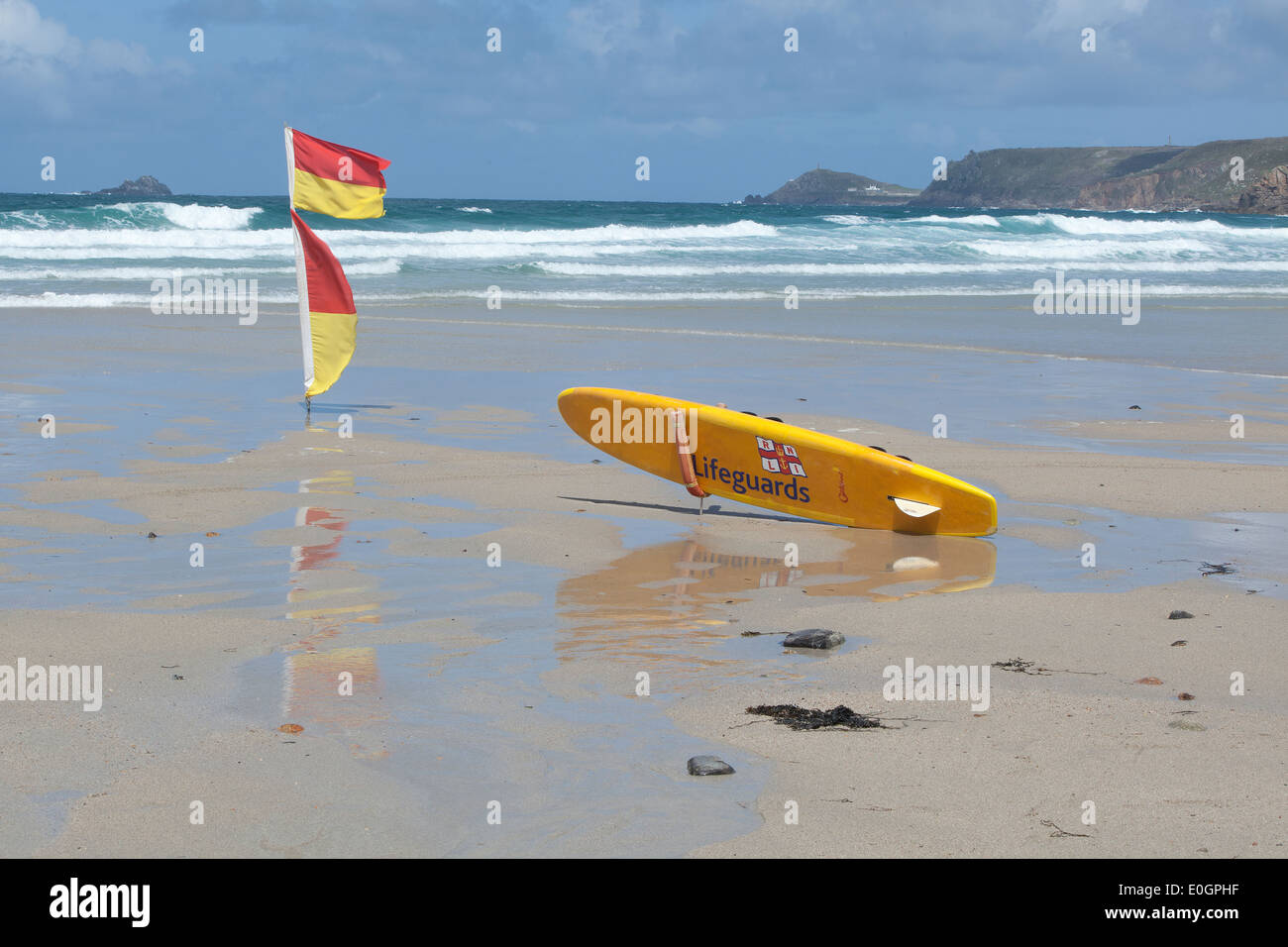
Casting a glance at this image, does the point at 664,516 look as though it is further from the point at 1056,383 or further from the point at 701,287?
the point at 701,287

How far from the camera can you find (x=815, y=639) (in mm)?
5484

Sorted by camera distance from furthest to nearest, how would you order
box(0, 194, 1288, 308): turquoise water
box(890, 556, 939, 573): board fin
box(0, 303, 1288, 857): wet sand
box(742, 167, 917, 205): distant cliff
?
1. box(742, 167, 917, 205): distant cliff
2. box(0, 194, 1288, 308): turquoise water
3. box(890, 556, 939, 573): board fin
4. box(0, 303, 1288, 857): wet sand

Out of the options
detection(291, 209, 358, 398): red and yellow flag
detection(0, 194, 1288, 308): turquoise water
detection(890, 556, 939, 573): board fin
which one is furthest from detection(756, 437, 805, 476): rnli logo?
detection(0, 194, 1288, 308): turquoise water

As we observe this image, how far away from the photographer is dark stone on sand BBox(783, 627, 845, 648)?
18.0 ft

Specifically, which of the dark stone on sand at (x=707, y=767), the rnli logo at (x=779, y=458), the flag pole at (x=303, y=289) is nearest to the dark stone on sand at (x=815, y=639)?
the dark stone on sand at (x=707, y=767)

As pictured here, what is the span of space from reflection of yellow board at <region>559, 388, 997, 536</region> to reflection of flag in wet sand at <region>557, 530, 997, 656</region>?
0.16m

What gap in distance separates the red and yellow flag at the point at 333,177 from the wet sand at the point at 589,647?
1.90 m

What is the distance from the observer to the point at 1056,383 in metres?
13.8

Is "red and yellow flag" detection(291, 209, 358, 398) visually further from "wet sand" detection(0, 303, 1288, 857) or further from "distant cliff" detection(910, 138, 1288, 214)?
"distant cliff" detection(910, 138, 1288, 214)

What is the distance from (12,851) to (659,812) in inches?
70.8

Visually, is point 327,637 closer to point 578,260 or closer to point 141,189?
point 578,260

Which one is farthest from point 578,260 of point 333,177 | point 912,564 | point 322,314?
point 912,564

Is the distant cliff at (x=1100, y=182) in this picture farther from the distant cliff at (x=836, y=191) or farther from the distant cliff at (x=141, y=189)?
the distant cliff at (x=141, y=189)
